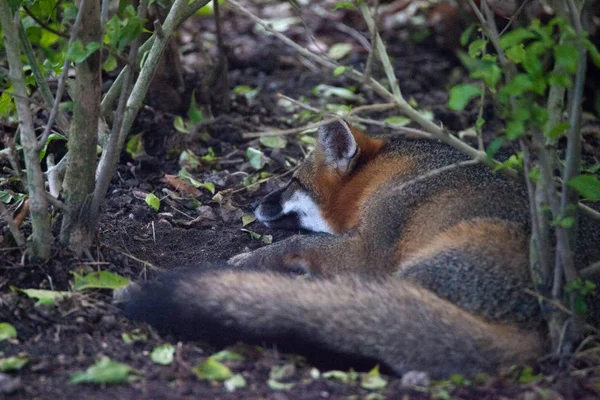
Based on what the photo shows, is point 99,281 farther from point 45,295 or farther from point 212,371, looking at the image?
point 212,371

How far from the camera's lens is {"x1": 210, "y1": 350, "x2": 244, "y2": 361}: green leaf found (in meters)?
4.14

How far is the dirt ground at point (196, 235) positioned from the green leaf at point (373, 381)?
2.0 inches

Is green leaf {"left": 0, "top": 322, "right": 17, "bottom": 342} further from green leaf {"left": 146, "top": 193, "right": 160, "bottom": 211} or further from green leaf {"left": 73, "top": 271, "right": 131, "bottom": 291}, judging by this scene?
green leaf {"left": 146, "top": 193, "right": 160, "bottom": 211}

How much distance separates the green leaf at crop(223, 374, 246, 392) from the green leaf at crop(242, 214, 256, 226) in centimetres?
279

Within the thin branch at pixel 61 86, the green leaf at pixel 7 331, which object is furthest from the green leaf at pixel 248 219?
the green leaf at pixel 7 331

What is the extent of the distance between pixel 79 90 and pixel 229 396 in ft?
7.01

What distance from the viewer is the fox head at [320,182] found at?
6293 millimetres

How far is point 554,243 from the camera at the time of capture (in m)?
4.90

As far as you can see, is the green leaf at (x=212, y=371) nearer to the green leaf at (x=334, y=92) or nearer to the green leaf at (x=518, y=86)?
the green leaf at (x=518, y=86)

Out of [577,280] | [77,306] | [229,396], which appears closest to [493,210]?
[577,280]

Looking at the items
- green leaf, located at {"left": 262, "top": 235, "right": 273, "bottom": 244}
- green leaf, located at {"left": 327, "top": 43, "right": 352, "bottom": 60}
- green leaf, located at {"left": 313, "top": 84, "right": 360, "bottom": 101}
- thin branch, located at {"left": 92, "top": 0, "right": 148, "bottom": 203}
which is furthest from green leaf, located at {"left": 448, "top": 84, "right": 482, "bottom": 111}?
green leaf, located at {"left": 327, "top": 43, "right": 352, "bottom": 60}

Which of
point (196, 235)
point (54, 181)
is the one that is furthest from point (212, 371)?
point (196, 235)

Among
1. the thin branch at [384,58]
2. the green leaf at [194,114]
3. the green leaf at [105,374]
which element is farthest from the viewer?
the green leaf at [194,114]

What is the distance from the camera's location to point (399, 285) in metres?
4.61
